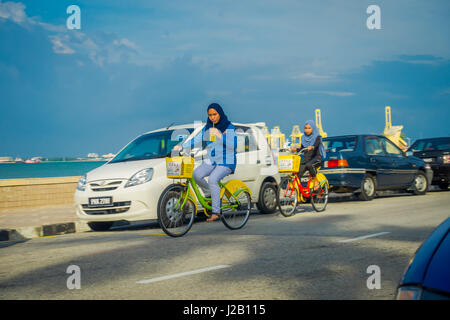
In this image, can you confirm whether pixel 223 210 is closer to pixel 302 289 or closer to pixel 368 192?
pixel 302 289

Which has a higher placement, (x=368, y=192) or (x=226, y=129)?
(x=226, y=129)

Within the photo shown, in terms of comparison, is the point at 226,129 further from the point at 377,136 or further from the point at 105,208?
the point at 377,136

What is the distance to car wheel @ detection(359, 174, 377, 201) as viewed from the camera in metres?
13.2

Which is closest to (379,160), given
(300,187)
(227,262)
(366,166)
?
(366,166)

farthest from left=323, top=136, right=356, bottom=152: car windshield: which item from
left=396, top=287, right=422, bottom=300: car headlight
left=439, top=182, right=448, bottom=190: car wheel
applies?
left=396, top=287, right=422, bottom=300: car headlight

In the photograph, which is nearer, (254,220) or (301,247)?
(301,247)

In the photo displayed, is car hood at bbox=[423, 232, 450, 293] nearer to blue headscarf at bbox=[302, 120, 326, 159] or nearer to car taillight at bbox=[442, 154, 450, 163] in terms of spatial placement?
blue headscarf at bbox=[302, 120, 326, 159]

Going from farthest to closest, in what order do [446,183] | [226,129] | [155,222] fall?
1. [446,183]
2. [155,222]
3. [226,129]

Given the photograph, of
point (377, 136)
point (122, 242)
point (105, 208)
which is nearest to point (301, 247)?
point (122, 242)

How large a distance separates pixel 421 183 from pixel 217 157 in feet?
32.8

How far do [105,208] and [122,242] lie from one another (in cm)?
143

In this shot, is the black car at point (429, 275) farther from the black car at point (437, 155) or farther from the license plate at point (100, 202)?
the black car at point (437, 155)

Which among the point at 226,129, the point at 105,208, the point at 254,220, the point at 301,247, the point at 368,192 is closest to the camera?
the point at 301,247

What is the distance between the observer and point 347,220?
9.16m
